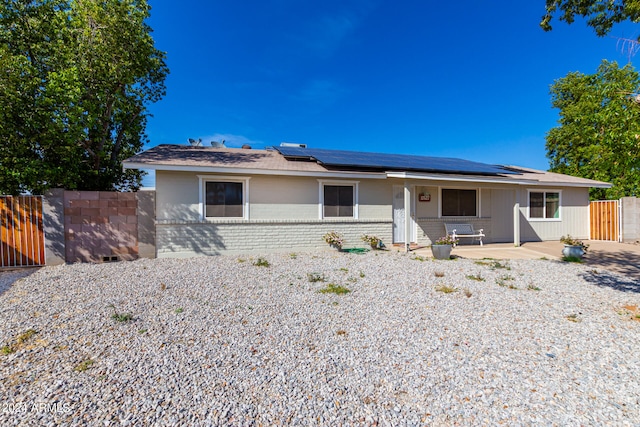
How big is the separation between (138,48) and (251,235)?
7957mm

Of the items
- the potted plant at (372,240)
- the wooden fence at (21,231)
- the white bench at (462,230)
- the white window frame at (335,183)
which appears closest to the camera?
the wooden fence at (21,231)

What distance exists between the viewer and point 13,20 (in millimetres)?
9555

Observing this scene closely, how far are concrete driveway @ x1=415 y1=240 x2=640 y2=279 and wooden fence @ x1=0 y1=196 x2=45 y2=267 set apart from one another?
35.8ft

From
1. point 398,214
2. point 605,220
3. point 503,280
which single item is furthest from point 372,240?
point 605,220

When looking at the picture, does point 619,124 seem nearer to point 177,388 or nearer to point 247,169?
point 177,388

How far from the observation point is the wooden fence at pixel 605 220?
12.4 metres

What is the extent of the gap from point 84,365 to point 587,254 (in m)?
13.0

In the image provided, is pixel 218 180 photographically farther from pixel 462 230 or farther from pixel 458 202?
pixel 462 230

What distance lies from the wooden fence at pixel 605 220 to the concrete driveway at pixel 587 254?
97 cm

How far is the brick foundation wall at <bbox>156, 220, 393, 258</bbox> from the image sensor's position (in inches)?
336

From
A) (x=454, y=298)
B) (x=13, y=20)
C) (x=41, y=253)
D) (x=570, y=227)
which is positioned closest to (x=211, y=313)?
(x=454, y=298)

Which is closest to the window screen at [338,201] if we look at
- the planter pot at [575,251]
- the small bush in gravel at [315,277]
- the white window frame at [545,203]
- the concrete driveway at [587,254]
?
the concrete driveway at [587,254]

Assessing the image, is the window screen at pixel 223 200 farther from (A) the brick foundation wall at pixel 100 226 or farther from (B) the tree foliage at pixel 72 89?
(B) the tree foliage at pixel 72 89

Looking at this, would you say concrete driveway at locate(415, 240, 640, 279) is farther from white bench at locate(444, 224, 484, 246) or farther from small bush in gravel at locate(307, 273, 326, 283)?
small bush in gravel at locate(307, 273, 326, 283)
